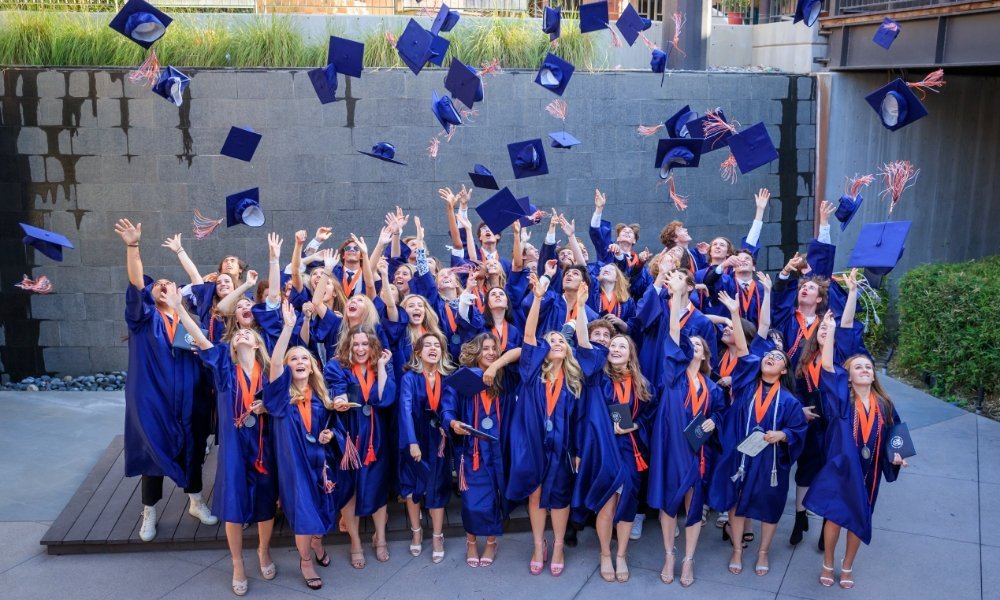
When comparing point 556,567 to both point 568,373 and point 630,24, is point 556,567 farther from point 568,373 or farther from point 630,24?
point 630,24

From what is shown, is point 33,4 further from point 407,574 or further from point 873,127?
point 873,127

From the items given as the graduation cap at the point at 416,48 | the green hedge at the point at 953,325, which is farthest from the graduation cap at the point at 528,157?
the green hedge at the point at 953,325

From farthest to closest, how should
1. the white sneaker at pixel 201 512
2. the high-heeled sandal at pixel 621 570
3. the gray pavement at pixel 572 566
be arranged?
1. the white sneaker at pixel 201 512
2. the high-heeled sandal at pixel 621 570
3. the gray pavement at pixel 572 566

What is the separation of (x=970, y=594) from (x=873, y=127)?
7280 millimetres

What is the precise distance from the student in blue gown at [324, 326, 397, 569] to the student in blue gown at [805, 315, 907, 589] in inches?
97.0

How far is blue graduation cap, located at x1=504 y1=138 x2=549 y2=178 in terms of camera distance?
7546 millimetres

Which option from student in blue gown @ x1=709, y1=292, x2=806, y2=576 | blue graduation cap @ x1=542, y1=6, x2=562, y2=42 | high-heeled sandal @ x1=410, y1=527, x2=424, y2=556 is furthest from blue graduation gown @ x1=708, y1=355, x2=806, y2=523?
blue graduation cap @ x1=542, y1=6, x2=562, y2=42

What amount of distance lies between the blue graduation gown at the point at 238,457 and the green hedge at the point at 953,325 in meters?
6.27

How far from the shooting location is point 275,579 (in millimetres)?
5418

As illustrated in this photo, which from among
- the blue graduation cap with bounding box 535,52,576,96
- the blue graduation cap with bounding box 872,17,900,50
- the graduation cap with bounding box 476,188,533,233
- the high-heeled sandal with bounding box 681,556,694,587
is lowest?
the high-heeled sandal with bounding box 681,556,694,587

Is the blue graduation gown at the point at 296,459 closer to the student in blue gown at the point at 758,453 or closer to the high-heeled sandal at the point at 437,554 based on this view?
the high-heeled sandal at the point at 437,554

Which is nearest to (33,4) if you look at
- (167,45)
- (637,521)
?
(167,45)

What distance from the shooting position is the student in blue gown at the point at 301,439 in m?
5.11

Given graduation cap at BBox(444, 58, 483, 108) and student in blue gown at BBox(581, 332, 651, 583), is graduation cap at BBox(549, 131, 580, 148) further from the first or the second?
student in blue gown at BBox(581, 332, 651, 583)
